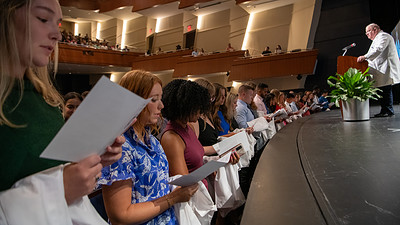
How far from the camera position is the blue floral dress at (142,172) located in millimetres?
992

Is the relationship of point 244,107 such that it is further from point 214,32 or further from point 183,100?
point 214,32

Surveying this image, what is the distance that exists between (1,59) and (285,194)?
0.82 meters

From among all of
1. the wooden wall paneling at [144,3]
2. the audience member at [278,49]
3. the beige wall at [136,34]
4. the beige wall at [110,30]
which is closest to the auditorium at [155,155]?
the audience member at [278,49]

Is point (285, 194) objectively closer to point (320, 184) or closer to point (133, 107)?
point (320, 184)

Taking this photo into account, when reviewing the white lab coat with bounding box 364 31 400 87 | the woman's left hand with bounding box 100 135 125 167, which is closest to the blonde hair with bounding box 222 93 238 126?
the white lab coat with bounding box 364 31 400 87

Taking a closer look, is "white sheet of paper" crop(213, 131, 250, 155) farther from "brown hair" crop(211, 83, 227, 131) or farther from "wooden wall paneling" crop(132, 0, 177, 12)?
"wooden wall paneling" crop(132, 0, 177, 12)

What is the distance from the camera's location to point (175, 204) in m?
1.15

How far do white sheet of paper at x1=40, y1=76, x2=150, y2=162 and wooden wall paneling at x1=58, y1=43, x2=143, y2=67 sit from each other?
11.9 meters

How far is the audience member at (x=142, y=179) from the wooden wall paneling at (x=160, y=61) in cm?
1155

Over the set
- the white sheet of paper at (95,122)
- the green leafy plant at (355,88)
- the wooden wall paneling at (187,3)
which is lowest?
the white sheet of paper at (95,122)

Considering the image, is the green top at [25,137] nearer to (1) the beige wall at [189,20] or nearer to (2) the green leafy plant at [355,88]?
(2) the green leafy plant at [355,88]

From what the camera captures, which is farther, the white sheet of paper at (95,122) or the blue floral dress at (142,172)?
the blue floral dress at (142,172)

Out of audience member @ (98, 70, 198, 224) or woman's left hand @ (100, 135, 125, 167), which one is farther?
audience member @ (98, 70, 198, 224)

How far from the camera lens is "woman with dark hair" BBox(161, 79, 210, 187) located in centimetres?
148
